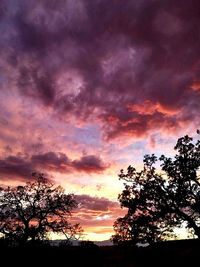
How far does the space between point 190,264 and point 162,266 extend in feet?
5.83

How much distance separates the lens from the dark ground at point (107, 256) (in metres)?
23.3

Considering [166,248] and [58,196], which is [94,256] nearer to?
[166,248]

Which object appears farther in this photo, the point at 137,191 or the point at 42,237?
the point at 42,237

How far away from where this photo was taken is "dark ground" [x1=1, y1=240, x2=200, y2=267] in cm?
2331

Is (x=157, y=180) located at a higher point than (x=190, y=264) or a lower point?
higher

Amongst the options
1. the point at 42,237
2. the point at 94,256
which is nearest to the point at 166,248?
the point at 94,256

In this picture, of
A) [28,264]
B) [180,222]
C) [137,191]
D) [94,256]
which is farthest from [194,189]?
[28,264]

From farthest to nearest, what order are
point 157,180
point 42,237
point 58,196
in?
point 58,196 → point 42,237 → point 157,180

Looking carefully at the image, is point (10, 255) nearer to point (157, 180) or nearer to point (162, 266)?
point (162, 266)

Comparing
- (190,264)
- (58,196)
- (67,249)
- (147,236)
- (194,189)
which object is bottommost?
(190,264)

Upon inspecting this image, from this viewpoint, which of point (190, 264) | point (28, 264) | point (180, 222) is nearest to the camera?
point (190, 264)

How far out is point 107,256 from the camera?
25.6 m

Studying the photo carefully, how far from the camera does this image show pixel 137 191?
38469 millimetres

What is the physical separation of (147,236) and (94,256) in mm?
13728
